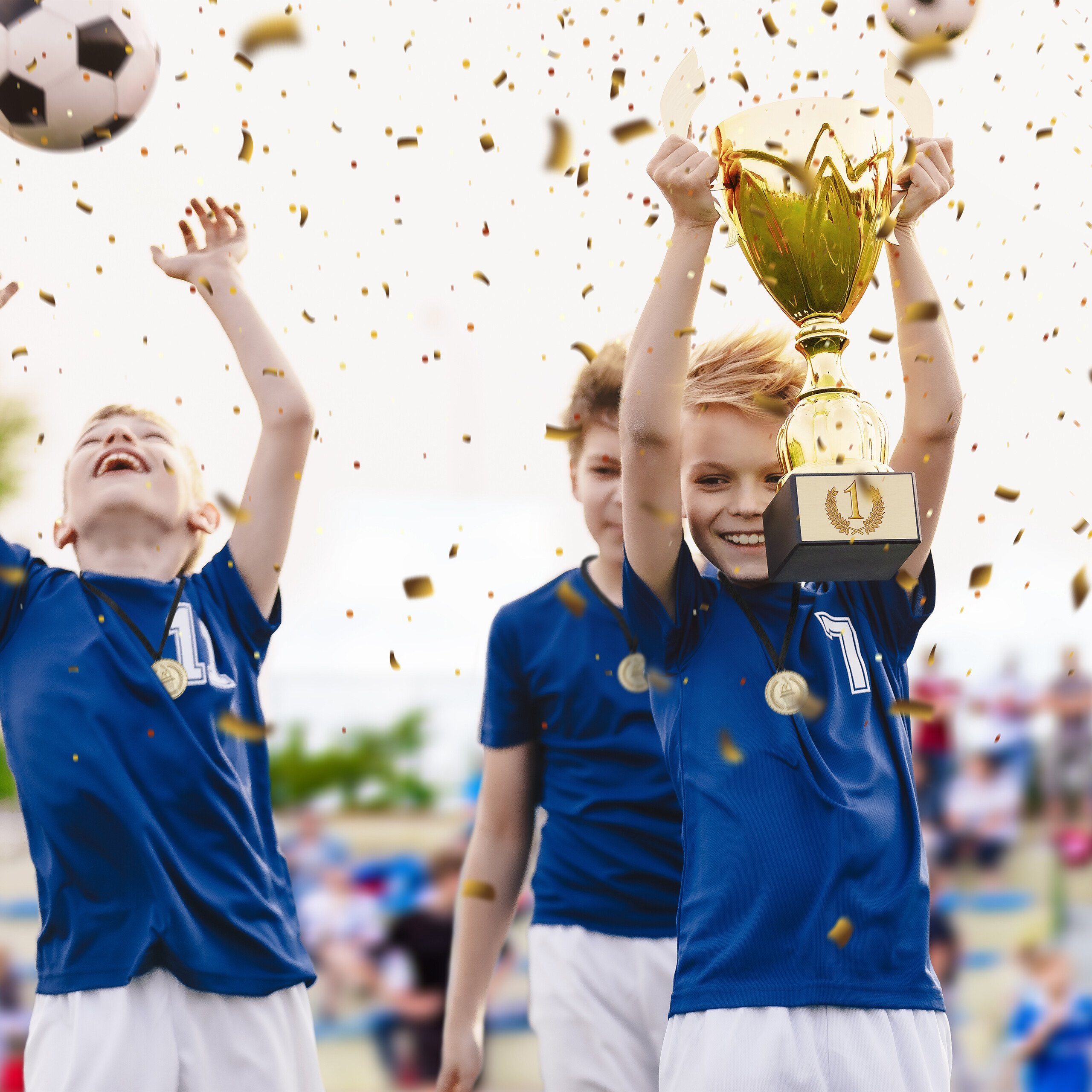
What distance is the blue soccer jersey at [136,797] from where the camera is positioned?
227cm

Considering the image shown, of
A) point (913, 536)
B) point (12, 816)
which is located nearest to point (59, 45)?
point (913, 536)

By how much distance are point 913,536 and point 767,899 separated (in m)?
0.55

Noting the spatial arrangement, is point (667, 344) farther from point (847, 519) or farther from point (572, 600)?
point (572, 600)

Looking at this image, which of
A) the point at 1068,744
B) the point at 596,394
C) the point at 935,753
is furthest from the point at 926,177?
the point at 1068,744

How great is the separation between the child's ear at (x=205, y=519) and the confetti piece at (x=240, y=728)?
0.51m

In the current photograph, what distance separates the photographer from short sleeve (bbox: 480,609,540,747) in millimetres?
2971

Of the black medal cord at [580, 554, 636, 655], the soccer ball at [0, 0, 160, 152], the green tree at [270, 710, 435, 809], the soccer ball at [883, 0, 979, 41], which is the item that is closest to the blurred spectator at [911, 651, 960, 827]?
the black medal cord at [580, 554, 636, 655]

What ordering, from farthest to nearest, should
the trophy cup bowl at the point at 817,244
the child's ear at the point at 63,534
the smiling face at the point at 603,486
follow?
the smiling face at the point at 603,486 → the child's ear at the point at 63,534 → the trophy cup bowl at the point at 817,244

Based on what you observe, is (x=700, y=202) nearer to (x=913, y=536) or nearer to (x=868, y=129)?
(x=868, y=129)

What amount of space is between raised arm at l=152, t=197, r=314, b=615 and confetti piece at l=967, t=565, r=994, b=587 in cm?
130

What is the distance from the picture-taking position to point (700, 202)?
6.40 ft

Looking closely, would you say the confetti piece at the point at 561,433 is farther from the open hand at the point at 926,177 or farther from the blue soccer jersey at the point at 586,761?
the open hand at the point at 926,177

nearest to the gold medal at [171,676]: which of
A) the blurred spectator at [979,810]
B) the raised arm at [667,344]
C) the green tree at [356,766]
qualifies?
the raised arm at [667,344]

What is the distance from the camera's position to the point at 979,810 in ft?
26.1
